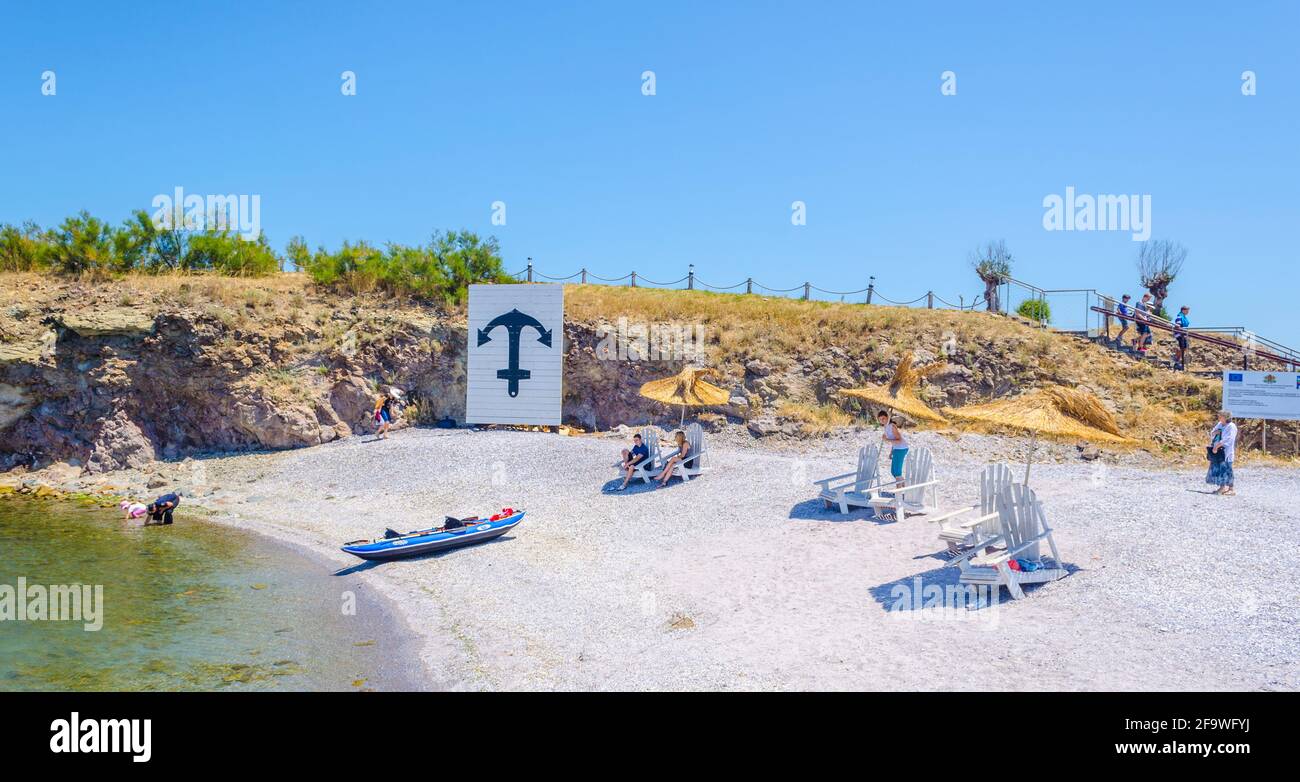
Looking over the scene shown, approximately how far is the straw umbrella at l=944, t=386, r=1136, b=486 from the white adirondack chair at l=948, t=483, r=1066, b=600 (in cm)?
62

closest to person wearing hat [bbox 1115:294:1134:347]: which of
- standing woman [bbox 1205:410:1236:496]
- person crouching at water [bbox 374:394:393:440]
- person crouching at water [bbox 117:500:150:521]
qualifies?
standing woman [bbox 1205:410:1236:496]

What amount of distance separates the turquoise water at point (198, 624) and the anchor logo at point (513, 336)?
10584mm

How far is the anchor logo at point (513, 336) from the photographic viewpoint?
2559 centimetres

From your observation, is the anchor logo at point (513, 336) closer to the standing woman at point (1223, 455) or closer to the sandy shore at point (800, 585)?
the sandy shore at point (800, 585)

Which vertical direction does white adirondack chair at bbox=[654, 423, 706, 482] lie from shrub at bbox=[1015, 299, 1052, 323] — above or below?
below

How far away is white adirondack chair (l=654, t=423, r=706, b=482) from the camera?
1762 centimetres

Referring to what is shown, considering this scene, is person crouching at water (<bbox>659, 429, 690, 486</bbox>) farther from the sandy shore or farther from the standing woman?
the standing woman

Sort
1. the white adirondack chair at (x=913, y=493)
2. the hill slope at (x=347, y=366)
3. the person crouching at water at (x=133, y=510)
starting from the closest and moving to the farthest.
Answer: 1. the white adirondack chair at (x=913, y=493)
2. the person crouching at water at (x=133, y=510)
3. the hill slope at (x=347, y=366)

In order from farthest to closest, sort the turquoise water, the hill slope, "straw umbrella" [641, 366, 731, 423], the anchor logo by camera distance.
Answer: the anchor logo < the hill slope < "straw umbrella" [641, 366, 731, 423] < the turquoise water

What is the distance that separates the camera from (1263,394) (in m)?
19.4

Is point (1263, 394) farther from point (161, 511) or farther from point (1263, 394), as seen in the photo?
point (161, 511)
